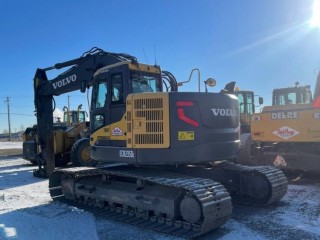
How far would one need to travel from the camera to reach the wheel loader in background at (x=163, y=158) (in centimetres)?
591

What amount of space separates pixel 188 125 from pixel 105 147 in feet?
5.80

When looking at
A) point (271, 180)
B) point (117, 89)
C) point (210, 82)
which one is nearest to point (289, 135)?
point (271, 180)

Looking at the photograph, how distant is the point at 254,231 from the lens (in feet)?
19.0

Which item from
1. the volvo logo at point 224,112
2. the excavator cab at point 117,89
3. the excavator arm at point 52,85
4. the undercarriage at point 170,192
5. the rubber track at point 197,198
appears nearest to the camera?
the rubber track at point 197,198

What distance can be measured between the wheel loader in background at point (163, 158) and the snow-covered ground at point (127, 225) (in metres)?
0.27

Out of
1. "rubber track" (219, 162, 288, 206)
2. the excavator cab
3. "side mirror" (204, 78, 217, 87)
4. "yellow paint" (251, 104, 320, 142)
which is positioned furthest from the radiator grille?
"yellow paint" (251, 104, 320, 142)

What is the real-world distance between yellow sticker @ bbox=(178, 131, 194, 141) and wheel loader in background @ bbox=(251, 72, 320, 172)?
430 centimetres

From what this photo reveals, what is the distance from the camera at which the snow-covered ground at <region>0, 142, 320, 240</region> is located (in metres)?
5.72

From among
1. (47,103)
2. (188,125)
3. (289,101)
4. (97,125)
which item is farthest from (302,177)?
(47,103)

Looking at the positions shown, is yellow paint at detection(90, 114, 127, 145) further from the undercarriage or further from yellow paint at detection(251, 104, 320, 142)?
yellow paint at detection(251, 104, 320, 142)

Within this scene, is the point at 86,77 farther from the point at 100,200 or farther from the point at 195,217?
the point at 195,217

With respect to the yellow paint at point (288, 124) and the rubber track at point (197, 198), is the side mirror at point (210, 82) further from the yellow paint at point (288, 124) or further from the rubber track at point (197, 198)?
the yellow paint at point (288, 124)

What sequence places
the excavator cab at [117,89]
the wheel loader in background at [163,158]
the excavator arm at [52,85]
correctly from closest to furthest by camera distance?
the wheel loader in background at [163,158] → the excavator cab at [117,89] → the excavator arm at [52,85]

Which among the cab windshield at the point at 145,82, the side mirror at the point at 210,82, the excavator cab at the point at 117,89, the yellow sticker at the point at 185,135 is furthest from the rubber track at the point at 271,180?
the excavator cab at the point at 117,89
